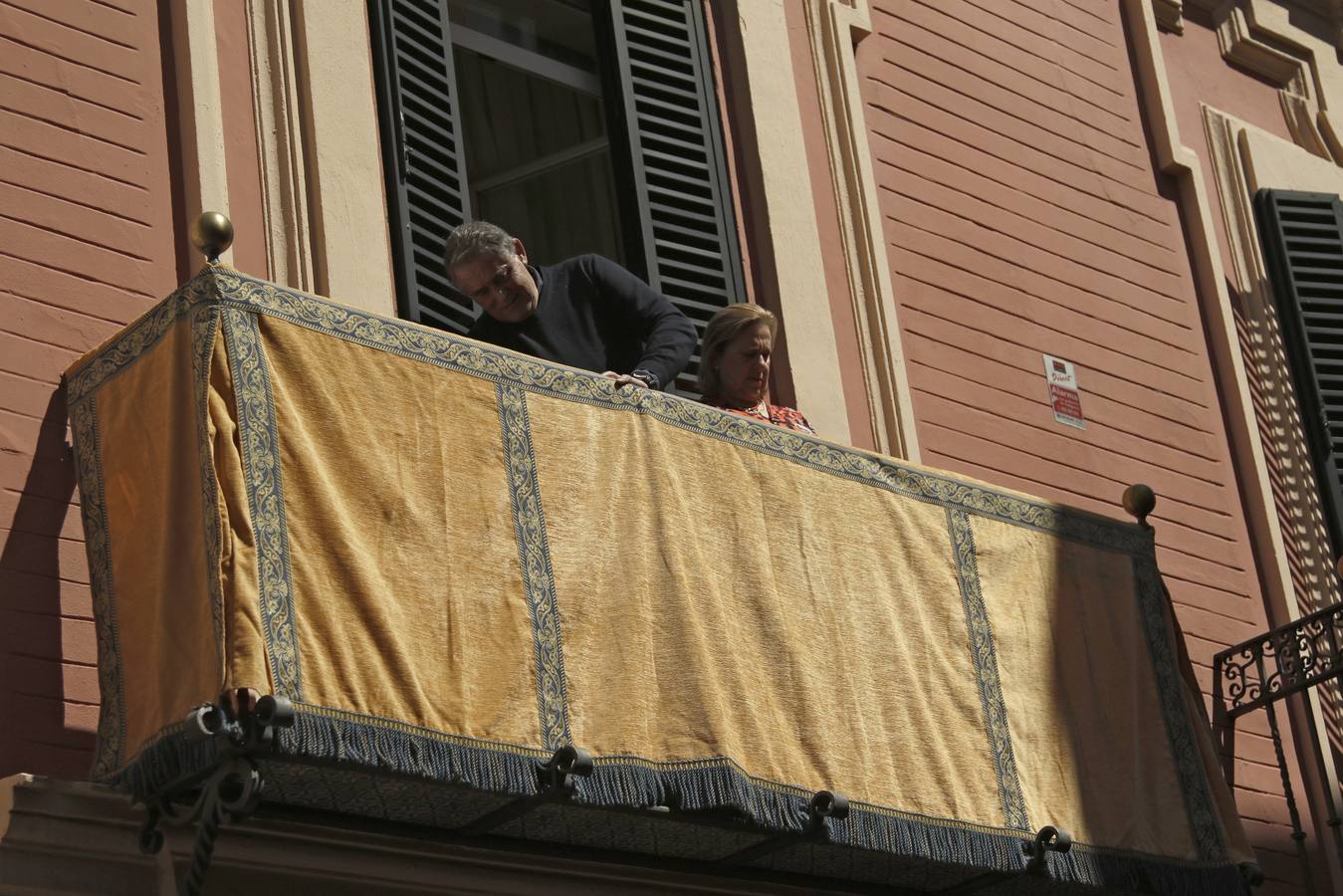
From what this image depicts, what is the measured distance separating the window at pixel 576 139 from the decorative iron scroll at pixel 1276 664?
7.70ft

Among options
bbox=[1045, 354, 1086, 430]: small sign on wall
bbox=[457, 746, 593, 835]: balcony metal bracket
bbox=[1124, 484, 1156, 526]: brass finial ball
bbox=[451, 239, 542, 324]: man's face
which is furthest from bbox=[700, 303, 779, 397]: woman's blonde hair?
bbox=[1045, 354, 1086, 430]: small sign on wall

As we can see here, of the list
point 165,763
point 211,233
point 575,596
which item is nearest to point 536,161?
point 575,596

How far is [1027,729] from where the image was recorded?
25.2 ft

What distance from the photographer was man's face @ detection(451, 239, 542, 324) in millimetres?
7082

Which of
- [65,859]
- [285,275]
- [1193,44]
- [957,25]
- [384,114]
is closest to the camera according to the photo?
[65,859]

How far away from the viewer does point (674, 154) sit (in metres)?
9.06

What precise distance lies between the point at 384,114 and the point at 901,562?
219 centimetres

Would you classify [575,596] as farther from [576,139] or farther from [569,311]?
[576,139]

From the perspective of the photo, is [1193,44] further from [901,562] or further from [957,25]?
[901,562]

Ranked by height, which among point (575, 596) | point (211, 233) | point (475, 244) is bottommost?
point (575, 596)

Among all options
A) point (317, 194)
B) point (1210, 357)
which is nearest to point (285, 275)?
point (317, 194)

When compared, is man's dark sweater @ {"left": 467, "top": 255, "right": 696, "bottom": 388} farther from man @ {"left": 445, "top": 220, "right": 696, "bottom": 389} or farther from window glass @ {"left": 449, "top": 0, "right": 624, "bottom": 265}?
window glass @ {"left": 449, "top": 0, "right": 624, "bottom": 265}

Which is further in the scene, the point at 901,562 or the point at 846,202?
the point at 846,202

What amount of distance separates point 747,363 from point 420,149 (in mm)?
1429
